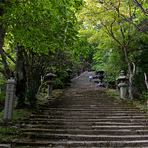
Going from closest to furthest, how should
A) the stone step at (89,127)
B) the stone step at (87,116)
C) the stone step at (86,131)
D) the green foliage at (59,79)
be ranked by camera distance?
the stone step at (86,131), the stone step at (89,127), the stone step at (87,116), the green foliage at (59,79)

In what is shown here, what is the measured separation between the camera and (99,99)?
389 inches

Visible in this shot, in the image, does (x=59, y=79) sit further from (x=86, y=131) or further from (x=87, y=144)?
(x=87, y=144)

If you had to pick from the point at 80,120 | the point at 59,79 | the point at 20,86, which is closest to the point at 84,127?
the point at 80,120

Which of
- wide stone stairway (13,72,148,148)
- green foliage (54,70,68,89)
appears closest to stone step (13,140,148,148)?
wide stone stairway (13,72,148,148)

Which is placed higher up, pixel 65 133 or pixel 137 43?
pixel 137 43

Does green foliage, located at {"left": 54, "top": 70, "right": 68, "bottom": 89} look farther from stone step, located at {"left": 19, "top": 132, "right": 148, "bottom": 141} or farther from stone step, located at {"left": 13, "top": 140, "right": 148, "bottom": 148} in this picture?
stone step, located at {"left": 13, "top": 140, "right": 148, "bottom": 148}

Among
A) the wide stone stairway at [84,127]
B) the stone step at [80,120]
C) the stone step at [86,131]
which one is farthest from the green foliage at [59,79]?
the stone step at [86,131]

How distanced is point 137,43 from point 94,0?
5.61 meters

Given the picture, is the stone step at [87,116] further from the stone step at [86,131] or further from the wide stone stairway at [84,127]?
the stone step at [86,131]

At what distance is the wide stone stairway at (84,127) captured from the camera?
4789 mm

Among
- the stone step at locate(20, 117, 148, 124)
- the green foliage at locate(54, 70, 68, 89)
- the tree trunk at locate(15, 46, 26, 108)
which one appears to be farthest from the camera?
the green foliage at locate(54, 70, 68, 89)

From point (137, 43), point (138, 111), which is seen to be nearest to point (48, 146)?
point (138, 111)

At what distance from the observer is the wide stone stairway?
4789 millimetres

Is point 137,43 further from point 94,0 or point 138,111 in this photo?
point 138,111
